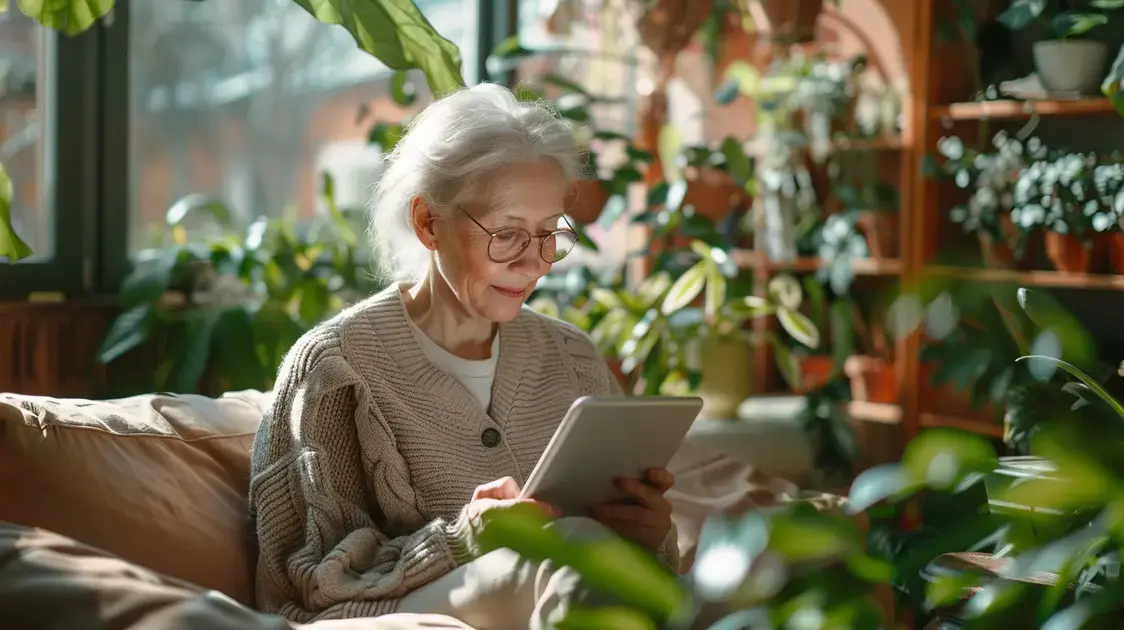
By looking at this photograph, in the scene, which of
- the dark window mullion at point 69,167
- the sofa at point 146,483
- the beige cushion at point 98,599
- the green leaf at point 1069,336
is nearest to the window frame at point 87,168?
the dark window mullion at point 69,167

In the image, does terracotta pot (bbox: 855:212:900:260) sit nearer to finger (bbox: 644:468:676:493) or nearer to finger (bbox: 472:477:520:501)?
finger (bbox: 644:468:676:493)

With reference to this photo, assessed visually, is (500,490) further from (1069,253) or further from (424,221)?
(1069,253)

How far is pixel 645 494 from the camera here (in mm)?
1697

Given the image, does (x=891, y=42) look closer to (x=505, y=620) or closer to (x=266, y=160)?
(x=266, y=160)

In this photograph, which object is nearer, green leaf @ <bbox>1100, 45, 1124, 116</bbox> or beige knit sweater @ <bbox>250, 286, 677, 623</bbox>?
beige knit sweater @ <bbox>250, 286, 677, 623</bbox>

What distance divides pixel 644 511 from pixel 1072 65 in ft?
7.37

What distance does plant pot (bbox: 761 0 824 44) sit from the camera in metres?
3.83

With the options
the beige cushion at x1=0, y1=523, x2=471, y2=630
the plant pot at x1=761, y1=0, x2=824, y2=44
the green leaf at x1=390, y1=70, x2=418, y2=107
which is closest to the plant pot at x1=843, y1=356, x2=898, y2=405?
the plant pot at x1=761, y1=0, x2=824, y2=44

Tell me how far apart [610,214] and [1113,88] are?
1505 millimetres

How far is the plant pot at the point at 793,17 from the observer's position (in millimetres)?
3832

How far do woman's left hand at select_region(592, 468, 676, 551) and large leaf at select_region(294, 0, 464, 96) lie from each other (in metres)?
0.64

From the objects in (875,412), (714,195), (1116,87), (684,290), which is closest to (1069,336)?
(1116,87)

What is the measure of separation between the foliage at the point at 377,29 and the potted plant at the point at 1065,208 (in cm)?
235

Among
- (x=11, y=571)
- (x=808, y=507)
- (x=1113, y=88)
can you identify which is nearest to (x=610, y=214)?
(x=1113, y=88)
